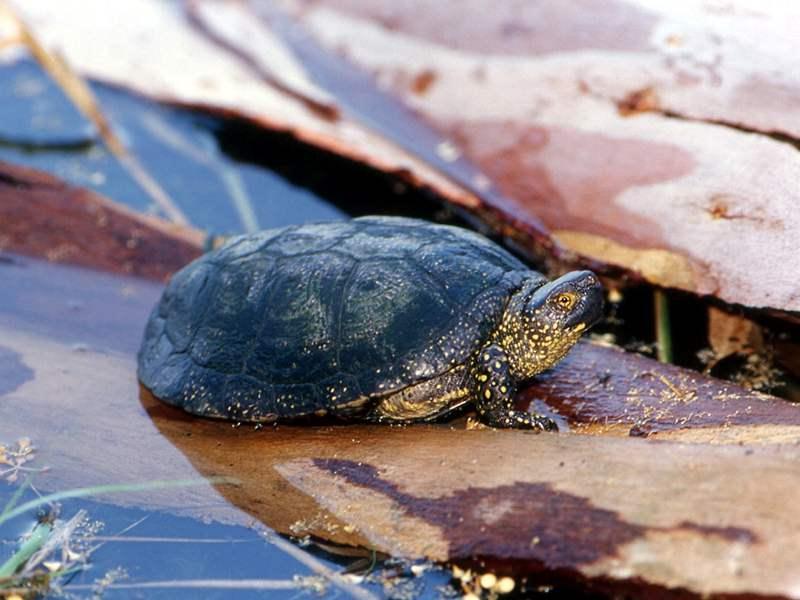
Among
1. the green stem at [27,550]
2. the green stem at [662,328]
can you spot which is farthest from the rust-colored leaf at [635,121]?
the green stem at [27,550]

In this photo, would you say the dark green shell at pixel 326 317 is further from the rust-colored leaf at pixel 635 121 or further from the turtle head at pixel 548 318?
the rust-colored leaf at pixel 635 121

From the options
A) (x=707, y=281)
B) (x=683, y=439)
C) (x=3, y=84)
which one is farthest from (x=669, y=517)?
(x=3, y=84)

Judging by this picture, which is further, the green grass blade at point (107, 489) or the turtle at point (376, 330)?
the turtle at point (376, 330)

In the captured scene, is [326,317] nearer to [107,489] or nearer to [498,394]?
[498,394]

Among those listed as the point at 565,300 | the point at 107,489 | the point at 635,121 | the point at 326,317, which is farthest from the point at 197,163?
the point at 565,300

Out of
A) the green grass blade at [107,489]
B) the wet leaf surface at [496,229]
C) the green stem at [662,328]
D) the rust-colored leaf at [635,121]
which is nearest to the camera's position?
the wet leaf surface at [496,229]

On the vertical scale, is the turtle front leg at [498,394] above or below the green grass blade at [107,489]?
above

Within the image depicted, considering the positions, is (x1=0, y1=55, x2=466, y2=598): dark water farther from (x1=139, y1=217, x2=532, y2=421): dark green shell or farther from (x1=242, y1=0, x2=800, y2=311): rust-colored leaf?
(x1=139, y1=217, x2=532, y2=421): dark green shell

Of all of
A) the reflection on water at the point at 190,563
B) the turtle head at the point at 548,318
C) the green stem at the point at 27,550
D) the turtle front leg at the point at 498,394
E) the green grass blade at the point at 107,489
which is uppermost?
the turtle head at the point at 548,318
